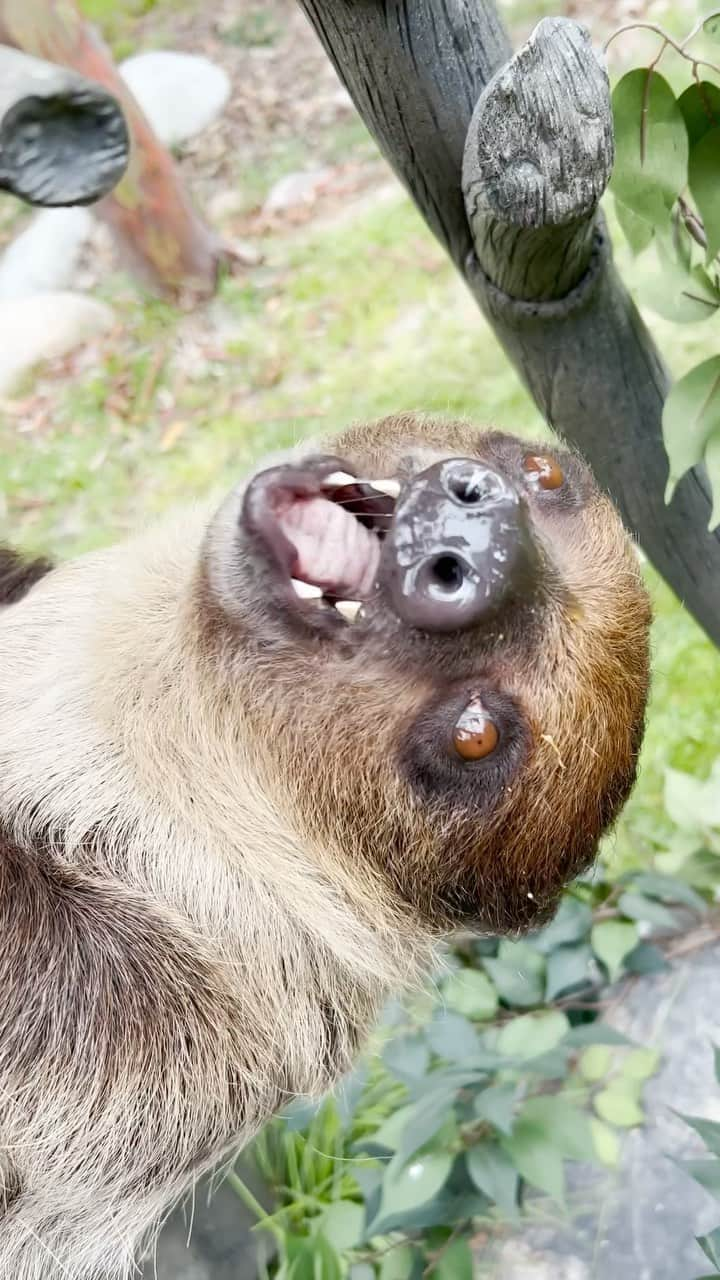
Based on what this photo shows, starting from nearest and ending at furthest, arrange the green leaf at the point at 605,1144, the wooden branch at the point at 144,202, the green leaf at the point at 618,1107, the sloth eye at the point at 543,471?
the sloth eye at the point at 543,471
the green leaf at the point at 605,1144
the green leaf at the point at 618,1107
the wooden branch at the point at 144,202

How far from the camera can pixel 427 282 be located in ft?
22.1

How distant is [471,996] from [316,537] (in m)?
1.70

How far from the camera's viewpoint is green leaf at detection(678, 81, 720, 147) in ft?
6.18

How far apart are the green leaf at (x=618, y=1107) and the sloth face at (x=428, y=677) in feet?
3.66

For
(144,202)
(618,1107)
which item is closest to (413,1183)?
(618,1107)

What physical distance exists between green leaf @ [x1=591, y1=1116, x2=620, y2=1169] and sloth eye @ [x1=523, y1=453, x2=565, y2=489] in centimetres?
164

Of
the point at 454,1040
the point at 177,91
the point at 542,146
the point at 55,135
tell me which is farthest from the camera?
the point at 177,91

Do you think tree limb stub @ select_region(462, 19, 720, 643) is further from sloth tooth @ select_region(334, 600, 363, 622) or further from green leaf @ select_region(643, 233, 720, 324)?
sloth tooth @ select_region(334, 600, 363, 622)

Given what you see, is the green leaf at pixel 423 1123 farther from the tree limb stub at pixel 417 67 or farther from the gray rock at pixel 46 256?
the gray rock at pixel 46 256

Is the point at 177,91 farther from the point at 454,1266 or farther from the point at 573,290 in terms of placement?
the point at 454,1266

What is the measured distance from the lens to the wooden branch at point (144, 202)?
6242 mm

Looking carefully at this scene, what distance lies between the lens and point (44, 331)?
7461 millimetres

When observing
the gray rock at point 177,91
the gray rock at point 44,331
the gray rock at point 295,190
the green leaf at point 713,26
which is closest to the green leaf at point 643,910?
the green leaf at point 713,26

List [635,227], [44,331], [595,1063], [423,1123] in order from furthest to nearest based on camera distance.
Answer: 1. [44,331]
2. [595,1063]
3. [423,1123]
4. [635,227]
